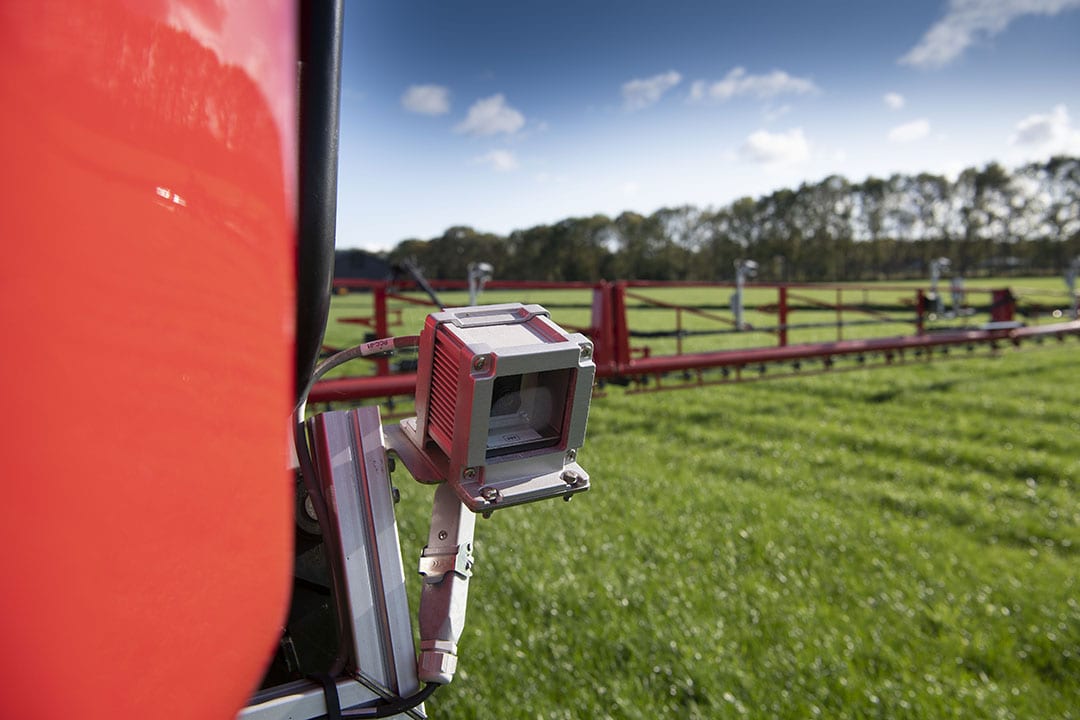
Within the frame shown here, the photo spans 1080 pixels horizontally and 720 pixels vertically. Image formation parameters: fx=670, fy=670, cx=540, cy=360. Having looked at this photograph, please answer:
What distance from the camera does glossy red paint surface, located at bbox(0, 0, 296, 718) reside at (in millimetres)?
310

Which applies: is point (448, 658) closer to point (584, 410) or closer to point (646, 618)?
point (584, 410)

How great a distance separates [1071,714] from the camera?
1.88 m

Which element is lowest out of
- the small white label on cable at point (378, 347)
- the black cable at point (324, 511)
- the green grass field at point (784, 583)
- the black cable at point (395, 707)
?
the green grass field at point (784, 583)

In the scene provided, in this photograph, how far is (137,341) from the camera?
0.35 m

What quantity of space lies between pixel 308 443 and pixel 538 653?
69.5 inches

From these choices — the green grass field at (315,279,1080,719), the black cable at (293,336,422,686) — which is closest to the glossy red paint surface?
the black cable at (293,336,422,686)

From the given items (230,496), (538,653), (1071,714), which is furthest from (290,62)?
(1071,714)

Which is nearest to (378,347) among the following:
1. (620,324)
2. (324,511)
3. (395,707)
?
(324,511)

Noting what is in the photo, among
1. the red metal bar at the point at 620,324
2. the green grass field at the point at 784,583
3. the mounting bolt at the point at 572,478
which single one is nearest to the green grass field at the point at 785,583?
the green grass field at the point at 784,583

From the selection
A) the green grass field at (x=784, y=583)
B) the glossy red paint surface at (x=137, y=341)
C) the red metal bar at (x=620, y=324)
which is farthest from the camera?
the red metal bar at (x=620, y=324)

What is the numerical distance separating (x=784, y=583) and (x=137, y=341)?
8.96 feet

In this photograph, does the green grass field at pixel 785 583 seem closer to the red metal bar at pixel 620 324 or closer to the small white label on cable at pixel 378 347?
the red metal bar at pixel 620 324

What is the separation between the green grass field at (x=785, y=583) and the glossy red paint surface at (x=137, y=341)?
Answer: 71.4 inches

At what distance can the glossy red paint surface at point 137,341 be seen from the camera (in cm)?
31
